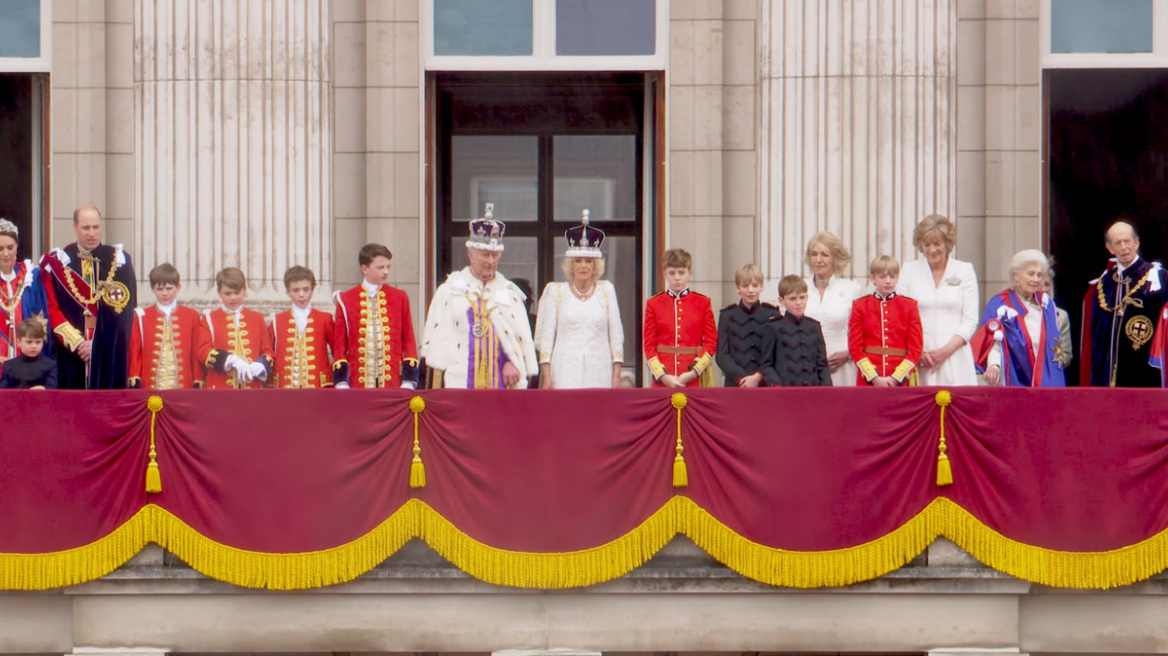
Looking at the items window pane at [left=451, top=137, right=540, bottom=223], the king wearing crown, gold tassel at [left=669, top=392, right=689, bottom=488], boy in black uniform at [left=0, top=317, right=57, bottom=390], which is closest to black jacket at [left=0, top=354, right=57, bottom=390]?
boy in black uniform at [left=0, top=317, right=57, bottom=390]

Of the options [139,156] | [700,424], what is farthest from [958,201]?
[139,156]

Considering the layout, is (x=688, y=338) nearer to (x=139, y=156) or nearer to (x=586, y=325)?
(x=586, y=325)

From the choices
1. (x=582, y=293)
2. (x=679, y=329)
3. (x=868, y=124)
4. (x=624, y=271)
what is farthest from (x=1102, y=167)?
(x=582, y=293)

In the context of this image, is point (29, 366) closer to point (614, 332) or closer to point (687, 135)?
point (614, 332)

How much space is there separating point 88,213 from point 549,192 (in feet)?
14.5

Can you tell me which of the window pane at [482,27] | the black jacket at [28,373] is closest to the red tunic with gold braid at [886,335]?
the window pane at [482,27]

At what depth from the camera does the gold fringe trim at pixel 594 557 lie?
1033 cm

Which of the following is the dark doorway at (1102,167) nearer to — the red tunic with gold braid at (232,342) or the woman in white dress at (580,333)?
the woman in white dress at (580,333)

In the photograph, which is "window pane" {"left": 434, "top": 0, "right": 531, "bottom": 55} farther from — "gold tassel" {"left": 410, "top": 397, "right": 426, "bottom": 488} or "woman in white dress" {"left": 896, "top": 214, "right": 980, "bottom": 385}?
"gold tassel" {"left": 410, "top": 397, "right": 426, "bottom": 488}

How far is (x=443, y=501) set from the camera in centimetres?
→ 1050

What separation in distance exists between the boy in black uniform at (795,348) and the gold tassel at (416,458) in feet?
7.92

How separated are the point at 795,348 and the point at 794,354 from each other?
0.04m

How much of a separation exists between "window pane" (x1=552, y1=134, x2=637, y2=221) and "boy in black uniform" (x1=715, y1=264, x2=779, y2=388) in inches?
134

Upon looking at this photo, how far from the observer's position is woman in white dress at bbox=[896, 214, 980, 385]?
11.8m
